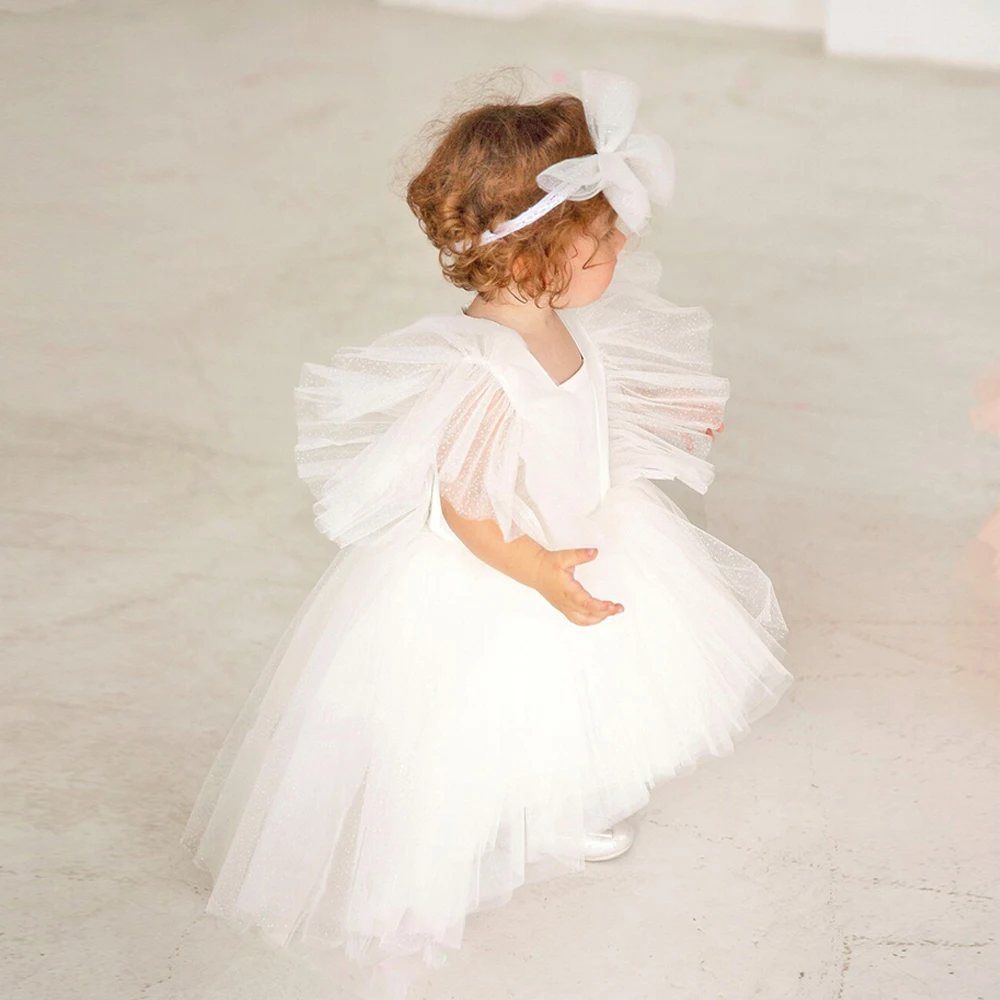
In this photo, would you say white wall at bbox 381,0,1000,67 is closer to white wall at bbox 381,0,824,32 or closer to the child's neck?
white wall at bbox 381,0,824,32

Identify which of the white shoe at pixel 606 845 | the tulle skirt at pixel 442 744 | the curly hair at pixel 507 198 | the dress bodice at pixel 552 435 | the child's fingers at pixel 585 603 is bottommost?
the white shoe at pixel 606 845

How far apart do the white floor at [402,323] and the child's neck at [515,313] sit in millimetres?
554

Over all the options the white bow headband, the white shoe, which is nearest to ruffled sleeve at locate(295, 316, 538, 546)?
the white bow headband

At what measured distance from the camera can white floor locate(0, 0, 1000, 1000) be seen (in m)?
1.38

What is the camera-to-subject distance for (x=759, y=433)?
213 cm

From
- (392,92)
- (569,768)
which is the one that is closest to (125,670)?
(569,768)

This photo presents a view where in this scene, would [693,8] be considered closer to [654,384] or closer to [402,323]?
[402,323]

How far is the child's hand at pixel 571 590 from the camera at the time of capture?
1.21 metres

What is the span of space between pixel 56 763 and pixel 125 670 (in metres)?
0.16

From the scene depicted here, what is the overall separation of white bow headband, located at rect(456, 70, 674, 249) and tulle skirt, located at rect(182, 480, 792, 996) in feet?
1.05

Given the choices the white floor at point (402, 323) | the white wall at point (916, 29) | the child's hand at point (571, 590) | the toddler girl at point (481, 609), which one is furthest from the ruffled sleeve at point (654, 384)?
the white wall at point (916, 29)

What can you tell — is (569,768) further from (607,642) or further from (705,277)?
(705,277)

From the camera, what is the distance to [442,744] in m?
1.31

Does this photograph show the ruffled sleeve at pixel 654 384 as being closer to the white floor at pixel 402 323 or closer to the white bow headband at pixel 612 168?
the white bow headband at pixel 612 168
